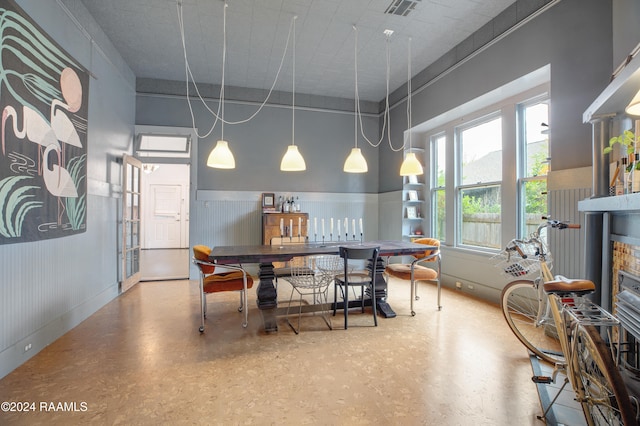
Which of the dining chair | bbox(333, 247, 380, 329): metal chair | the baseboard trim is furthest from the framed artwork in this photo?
the baseboard trim

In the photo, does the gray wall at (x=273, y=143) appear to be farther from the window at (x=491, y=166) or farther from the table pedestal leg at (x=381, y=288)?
the table pedestal leg at (x=381, y=288)

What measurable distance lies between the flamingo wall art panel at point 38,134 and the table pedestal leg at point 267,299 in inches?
81.8

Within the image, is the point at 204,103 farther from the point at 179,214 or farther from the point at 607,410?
the point at 607,410

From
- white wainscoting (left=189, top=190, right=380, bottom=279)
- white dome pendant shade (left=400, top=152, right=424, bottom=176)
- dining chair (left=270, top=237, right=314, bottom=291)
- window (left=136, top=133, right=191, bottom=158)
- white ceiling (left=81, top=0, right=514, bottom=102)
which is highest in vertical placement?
white ceiling (left=81, top=0, right=514, bottom=102)

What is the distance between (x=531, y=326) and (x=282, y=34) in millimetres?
4856

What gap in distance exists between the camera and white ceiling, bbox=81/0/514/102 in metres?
3.65

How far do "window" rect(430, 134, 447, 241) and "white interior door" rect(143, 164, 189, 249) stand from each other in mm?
8025

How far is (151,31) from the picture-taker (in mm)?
4152

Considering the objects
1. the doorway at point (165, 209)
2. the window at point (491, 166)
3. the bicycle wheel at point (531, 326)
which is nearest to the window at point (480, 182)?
the window at point (491, 166)

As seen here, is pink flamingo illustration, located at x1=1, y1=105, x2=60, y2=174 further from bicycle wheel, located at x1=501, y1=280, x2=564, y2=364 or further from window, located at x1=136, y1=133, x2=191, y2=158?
bicycle wheel, located at x1=501, y1=280, x2=564, y2=364

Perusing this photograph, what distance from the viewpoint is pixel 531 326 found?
325 centimetres

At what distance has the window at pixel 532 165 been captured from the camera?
3.77 m

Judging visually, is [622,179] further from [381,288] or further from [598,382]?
[381,288]

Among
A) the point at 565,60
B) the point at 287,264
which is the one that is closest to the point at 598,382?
the point at 565,60
